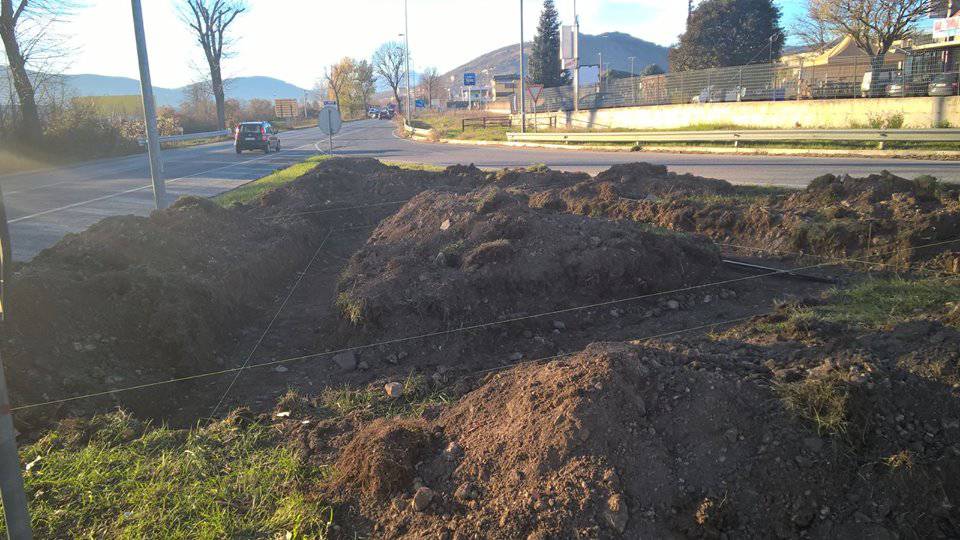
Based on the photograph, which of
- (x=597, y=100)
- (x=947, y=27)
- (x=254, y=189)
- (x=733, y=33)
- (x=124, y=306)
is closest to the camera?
(x=124, y=306)

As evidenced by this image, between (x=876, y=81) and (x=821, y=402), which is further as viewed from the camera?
(x=876, y=81)

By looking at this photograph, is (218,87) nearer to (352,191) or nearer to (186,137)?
(186,137)

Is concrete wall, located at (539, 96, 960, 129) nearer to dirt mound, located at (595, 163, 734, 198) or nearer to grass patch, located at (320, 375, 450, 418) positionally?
dirt mound, located at (595, 163, 734, 198)

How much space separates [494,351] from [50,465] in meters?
3.57

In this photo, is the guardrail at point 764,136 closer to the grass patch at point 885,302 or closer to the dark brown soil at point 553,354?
the dark brown soil at point 553,354

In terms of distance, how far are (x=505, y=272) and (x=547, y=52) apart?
60.1 m

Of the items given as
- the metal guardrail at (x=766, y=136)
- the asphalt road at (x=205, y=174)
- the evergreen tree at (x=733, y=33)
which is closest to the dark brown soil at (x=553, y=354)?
the asphalt road at (x=205, y=174)

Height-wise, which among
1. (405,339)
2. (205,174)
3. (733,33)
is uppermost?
(733,33)

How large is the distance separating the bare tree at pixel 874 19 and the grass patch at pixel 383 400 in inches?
1440

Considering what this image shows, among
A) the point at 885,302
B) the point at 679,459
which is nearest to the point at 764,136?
the point at 885,302

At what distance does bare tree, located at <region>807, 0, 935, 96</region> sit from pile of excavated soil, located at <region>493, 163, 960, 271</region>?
28567 millimetres

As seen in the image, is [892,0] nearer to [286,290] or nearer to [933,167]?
[933,167]

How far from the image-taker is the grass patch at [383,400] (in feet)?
15.1

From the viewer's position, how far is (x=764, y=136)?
21.7 meters
